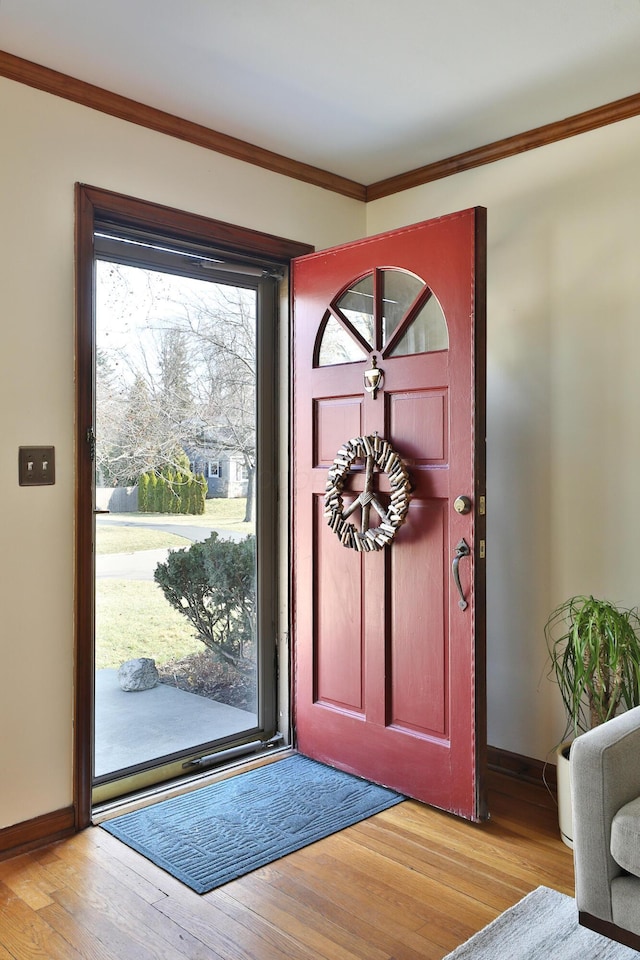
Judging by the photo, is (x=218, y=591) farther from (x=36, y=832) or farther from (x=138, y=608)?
(x=36, y=832)

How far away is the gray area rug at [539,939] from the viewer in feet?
6.22

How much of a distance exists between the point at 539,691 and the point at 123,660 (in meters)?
1.58

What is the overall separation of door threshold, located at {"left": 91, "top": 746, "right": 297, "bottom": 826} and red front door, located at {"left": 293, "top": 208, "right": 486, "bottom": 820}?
6.6 inches

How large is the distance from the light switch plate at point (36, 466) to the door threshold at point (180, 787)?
1.16m

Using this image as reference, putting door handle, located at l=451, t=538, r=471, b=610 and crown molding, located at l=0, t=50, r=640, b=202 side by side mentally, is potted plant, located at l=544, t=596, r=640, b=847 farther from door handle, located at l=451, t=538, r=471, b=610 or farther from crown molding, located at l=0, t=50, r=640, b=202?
crown molding, located at l=0, t=50, r=640, b=202

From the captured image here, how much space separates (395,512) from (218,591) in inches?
34.5

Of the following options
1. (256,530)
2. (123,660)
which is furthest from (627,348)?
(123,660)

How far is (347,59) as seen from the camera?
7.97 ft

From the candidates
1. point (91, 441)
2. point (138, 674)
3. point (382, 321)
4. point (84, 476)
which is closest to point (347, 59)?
point (382, 321)

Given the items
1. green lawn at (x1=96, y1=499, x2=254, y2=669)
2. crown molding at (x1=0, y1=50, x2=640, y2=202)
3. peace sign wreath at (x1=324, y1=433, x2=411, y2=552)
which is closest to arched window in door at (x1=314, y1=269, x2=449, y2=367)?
peace sign wreath at (x1=324, y1=433, x2=411, y2=552)

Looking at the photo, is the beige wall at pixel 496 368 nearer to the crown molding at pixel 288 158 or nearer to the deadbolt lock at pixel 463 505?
the crown molding at pixel 288 158

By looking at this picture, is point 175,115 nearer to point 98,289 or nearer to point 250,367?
point 98,289

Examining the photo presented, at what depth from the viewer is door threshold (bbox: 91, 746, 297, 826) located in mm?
2711

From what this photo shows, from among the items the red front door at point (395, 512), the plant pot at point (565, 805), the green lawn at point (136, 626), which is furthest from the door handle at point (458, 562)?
the green lawn at point (136, 626)
